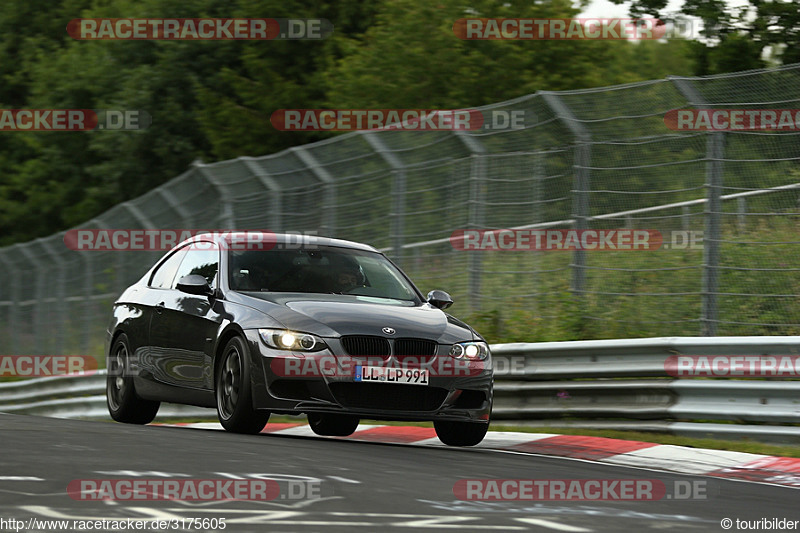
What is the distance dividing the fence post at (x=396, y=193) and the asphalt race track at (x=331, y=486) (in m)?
5.94

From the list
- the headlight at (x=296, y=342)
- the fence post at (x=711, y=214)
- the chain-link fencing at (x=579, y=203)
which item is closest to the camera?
the headlight at (x=296, y=342)

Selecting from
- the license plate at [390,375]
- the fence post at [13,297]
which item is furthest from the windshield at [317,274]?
the fence post at [13,297]

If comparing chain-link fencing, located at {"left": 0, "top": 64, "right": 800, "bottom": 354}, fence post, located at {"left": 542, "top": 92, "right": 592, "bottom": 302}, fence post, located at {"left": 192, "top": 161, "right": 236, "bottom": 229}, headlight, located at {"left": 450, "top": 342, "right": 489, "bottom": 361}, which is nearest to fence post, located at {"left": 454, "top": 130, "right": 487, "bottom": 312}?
Answer: chain-link fencing, located at {"left": 0, "top": 64, "right": 800, "bottom": 354}

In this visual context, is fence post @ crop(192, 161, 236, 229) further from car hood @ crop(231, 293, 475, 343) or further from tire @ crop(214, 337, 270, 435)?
tire @ crop(214, 337, 270, 435)

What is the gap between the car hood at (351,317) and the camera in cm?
962

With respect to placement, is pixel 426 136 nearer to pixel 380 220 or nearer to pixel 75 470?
pixel 380 220

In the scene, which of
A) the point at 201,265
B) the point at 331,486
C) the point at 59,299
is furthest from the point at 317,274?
the point at 59,299

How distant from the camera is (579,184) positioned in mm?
13133

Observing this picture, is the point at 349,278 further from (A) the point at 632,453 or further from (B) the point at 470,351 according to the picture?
(A) the point at 632,453

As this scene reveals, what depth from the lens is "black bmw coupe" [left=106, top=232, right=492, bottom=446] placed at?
31.3 ft

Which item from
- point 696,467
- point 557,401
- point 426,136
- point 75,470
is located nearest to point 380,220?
point 426,136

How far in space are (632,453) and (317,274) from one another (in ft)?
9.05

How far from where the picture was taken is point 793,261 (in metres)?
11.0

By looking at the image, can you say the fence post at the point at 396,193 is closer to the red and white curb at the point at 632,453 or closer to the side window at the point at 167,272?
the side window at the point at 167,272
